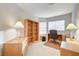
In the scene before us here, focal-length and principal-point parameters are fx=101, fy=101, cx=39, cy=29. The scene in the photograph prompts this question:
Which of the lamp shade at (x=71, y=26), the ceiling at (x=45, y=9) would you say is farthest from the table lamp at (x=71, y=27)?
the ceiling at (x=45, y=9)

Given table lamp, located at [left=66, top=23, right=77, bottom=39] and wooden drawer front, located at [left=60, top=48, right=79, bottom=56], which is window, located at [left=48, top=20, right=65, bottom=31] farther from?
wooden drawer front, located at [left=60, top=48, right=79, bottom=56]

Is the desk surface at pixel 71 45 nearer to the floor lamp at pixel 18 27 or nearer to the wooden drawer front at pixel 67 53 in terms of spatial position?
the wooden drawer front at pixel 67 53

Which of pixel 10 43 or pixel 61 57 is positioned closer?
pixel 61 57

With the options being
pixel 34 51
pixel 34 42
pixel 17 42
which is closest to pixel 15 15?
pixel 17 42

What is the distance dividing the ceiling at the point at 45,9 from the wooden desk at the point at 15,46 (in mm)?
501

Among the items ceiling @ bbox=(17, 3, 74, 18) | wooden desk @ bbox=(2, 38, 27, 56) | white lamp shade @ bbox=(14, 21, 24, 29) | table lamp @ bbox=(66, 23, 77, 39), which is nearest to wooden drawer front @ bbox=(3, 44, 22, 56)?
wooden desk @ bbox=(2, 38, 27, 56)

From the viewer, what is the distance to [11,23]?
1.68 m

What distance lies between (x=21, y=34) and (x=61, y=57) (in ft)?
2.47

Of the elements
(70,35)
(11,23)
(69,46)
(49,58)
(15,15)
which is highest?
(15,15)

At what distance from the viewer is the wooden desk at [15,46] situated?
1.61 metres

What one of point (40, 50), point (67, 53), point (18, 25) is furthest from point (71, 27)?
point (18, 25)

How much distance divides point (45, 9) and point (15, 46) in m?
0.79

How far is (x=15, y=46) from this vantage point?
5.46 ft

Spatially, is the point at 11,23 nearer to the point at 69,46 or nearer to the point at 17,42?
the point at 17,42
